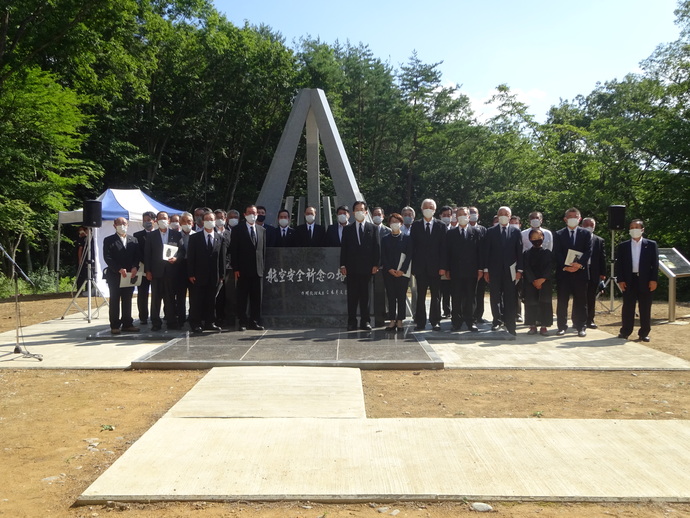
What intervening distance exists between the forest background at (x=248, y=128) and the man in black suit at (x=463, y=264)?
12034 millimetres

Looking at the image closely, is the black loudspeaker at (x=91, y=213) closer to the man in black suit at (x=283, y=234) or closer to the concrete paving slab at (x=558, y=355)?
the man in black suit at (x=283, y=234)

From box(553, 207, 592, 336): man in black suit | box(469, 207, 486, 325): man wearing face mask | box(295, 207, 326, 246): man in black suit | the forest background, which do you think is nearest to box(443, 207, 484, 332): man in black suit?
box(469, 207, 486, 325): man wearing face mask

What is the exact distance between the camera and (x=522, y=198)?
1043 inches

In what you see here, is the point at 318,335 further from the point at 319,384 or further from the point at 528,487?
the point at 528,487

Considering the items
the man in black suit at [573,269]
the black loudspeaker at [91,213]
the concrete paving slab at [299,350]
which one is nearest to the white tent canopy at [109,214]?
the black loudspeaker at [91,213]

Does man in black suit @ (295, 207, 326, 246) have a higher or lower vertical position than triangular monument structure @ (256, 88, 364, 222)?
lower

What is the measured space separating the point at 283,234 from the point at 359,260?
170 cm

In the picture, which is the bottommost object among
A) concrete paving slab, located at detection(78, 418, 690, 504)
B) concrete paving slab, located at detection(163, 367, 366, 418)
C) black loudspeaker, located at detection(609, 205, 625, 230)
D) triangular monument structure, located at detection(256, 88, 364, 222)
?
concrete paving slab, located at detection(78, 418, 690, 504)

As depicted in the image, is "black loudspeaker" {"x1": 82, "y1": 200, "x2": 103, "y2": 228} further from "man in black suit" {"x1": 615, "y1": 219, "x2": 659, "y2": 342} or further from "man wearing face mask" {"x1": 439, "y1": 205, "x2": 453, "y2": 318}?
"man in black suit" {"x1": 615, "y1": 219, "x2": 659, "y2": 342}

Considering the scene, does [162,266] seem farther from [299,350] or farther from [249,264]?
[299,350]

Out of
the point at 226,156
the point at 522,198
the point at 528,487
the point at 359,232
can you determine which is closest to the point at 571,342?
the point at 359,232

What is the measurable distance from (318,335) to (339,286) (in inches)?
50.8

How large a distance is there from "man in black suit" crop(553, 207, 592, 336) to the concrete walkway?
4984mm

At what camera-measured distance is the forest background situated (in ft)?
62.4
